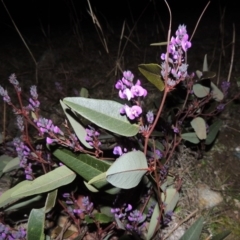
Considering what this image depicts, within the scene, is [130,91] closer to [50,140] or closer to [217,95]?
[50,140]

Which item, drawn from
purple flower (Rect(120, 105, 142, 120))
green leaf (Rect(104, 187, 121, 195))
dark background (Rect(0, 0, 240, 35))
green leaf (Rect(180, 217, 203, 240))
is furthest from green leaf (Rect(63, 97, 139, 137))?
dark background (Rect(0, 0, 240, 35))

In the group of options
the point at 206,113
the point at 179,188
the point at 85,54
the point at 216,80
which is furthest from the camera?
the point at 85,54

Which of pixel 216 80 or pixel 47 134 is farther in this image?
pixel 216 80

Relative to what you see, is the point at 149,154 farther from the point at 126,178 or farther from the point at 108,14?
the point at 108,14

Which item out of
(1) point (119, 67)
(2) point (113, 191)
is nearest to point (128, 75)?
(2) point (113, 191)

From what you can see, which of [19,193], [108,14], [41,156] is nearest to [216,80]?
[41,156]

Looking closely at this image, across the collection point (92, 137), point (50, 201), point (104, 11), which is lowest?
point (104, 11)
